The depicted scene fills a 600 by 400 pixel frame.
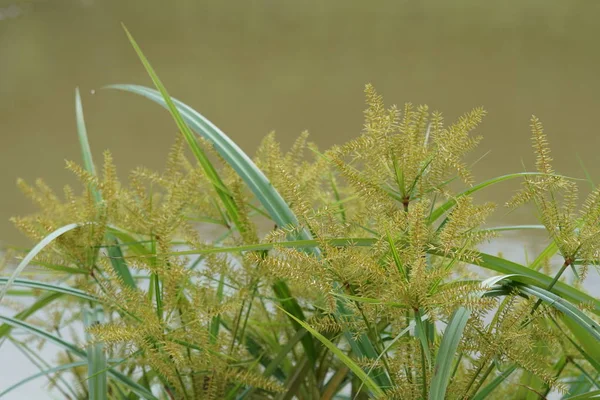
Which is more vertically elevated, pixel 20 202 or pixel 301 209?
pixel 20 202

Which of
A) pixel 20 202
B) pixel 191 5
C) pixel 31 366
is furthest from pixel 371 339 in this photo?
pixel 191 5

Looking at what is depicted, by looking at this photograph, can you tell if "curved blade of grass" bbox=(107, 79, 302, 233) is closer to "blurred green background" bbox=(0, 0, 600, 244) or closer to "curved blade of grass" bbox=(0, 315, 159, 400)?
"curved blade of grass" bbox=(0, 315, 159, 400)

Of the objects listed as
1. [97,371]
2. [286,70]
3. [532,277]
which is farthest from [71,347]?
[286,70]

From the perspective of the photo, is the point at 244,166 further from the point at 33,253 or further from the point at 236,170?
the point at 33,253

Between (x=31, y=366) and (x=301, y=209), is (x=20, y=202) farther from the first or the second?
(x=301, y=209)

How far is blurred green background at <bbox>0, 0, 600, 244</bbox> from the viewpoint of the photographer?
3.74 ft

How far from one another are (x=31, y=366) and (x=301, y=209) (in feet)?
2.06

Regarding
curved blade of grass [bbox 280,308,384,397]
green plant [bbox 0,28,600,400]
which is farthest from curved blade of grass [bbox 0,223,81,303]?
curved blade of grass [bbox 280,308,384,397]

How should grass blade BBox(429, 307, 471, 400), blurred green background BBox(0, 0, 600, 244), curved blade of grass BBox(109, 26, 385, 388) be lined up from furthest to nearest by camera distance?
blurred green background BBox(0, 0, 600, 244), curved blade of grass BBox(109, 26, 385, 388), grass blade BBox(429, 307, 471, 400)

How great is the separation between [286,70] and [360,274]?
1.06 meters

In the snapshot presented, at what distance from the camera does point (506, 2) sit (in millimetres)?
1378

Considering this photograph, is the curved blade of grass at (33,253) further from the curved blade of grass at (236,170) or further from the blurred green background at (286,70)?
the blurred green background at (286,70)

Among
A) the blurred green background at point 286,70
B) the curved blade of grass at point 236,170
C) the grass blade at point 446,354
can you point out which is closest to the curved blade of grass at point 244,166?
the curved blade of grass at point 236,170

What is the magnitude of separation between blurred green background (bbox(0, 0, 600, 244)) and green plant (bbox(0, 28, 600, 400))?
614 mm
